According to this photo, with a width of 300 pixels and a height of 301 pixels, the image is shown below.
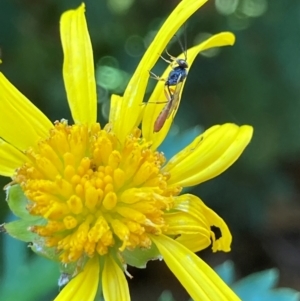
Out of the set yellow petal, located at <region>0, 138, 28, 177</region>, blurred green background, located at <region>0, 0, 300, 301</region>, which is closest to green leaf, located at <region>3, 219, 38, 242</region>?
yellow petal, located at <region>0, 138, 28, 177</region>

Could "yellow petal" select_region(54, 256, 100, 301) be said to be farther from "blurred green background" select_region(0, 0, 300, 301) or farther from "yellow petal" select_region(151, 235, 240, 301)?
"blurred green background" select_region(0, 0, 300, 301)

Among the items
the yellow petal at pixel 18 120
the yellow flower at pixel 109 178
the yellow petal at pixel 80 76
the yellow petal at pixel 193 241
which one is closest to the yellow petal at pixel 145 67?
the yellow flower at pixel 109 178

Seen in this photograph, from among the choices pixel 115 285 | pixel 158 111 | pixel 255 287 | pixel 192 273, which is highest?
pixel 158 111

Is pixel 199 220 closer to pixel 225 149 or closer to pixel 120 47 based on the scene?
pixel 225 149

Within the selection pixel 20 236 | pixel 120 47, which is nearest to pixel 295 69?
pixel 120 47

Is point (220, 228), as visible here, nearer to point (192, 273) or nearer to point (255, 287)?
point (192, 273)

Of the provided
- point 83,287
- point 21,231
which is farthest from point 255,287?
point 21,231

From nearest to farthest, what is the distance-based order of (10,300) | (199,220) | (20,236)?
(20,236) → (199,220) → (10,300)
